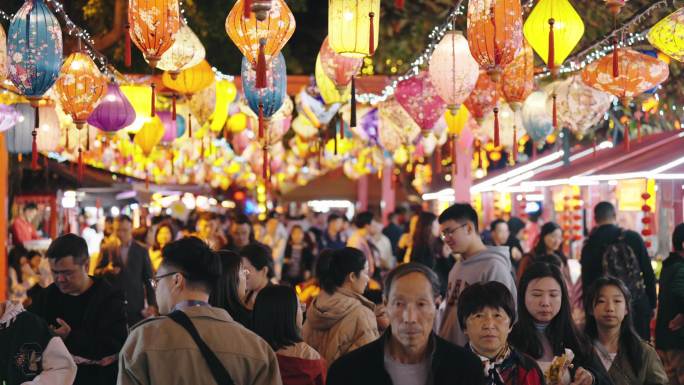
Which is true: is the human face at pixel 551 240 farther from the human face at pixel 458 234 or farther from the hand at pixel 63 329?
the hand at pixel 63 329

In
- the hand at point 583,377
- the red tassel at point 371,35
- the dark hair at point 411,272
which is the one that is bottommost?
the hand at point 583,377

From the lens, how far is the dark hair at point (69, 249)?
19.3 feet

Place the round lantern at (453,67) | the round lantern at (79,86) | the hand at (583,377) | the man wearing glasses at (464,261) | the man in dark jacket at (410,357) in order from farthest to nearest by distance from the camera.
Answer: the round lantern at (453,67) < the round lantern at (79,86) < the man wearing glasses at (464,261) < the hand at (583,377) < the man in dark jacket at (410,357)

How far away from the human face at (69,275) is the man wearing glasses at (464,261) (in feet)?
7.04

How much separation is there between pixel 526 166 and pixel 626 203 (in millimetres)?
6329

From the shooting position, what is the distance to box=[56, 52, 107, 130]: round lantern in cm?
833

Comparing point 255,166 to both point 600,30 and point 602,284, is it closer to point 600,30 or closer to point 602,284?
point 600,30

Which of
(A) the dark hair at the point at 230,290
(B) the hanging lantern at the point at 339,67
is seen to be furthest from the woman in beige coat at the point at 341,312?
(B) the hanging lantern at the point at 339,67

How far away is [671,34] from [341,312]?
346cm

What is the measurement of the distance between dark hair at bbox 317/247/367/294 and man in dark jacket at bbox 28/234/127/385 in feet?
3.88

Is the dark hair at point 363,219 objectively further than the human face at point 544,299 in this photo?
Yes

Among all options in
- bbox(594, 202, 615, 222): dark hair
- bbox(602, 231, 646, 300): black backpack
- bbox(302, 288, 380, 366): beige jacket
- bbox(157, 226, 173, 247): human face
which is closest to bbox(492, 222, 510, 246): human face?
bbox(594, 202, 615, 222): dark hair

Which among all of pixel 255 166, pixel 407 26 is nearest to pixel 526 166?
pixel 407 26

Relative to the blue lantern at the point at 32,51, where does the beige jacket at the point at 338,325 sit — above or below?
below
